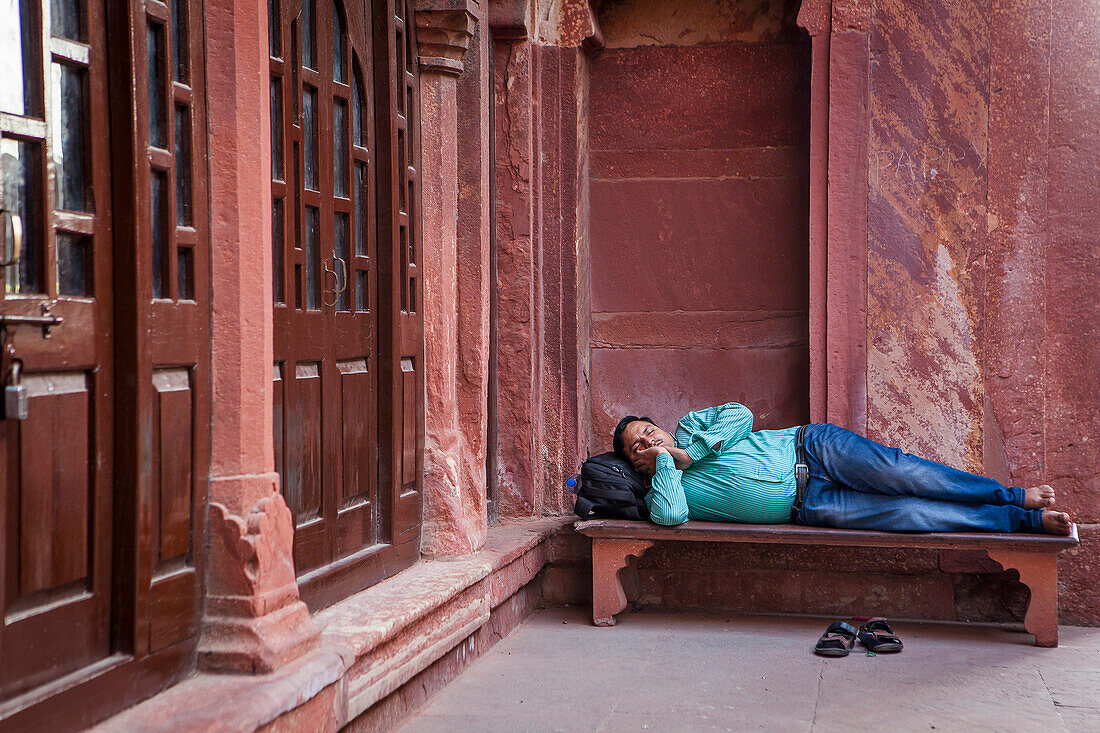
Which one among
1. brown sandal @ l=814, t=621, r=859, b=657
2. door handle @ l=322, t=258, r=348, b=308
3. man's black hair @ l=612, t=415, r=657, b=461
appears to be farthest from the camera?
man's black hair @ l=612, t=415, r=657, b=461

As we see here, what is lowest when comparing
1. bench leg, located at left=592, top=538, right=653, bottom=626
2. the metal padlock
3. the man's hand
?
bench leg, located at left=592, top=538, right=653, bottom=626

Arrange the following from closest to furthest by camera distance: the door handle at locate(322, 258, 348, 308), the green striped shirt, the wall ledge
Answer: the wall ledge, the door handle at locate(322, 258, 348, 308), the green striped shirt

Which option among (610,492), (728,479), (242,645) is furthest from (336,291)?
(728,479)

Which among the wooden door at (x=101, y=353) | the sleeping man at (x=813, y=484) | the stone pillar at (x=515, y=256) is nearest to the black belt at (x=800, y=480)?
the sleeping man at (x=813, y=484)

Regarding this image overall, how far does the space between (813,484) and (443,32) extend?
256 cm

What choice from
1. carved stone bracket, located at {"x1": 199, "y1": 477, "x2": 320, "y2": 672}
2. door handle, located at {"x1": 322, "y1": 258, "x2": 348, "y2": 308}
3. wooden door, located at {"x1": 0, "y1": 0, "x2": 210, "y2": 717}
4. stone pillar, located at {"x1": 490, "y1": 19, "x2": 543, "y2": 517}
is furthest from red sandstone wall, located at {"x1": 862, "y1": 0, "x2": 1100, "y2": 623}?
wooden door, located at {"x1": 0, "y1": 0, "x2": 210, "y2": 717}

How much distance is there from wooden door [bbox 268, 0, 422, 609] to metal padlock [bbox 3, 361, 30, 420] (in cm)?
115

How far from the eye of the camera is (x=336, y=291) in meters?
3.59

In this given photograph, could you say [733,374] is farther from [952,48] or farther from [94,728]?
[94,728]

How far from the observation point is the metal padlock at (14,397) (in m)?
2.02

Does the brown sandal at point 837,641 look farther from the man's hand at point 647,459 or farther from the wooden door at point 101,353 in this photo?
the wooden door at point 101,353

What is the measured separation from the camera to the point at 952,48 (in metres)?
5.07

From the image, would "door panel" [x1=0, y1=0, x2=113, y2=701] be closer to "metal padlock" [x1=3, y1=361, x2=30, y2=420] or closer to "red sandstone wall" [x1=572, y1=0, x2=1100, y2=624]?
"metal padlock" [x1=3, y1=361, x2=30, y2=420]

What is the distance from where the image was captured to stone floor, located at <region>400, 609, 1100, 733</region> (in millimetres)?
3422
